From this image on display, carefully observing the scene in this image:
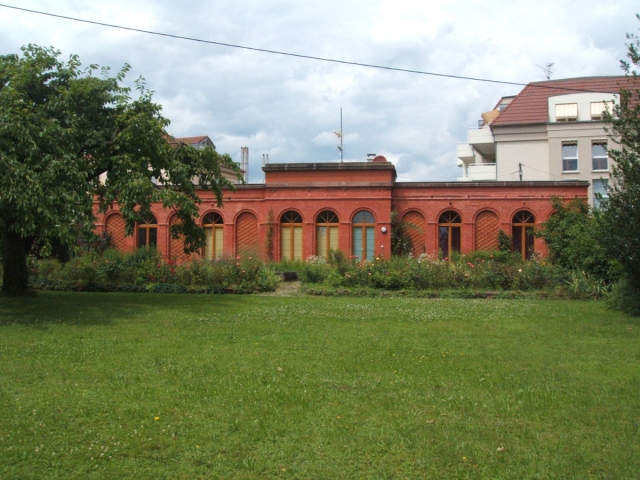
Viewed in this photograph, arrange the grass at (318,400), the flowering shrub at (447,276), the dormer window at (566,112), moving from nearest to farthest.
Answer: the grass at (318,400), the flowering shrub at (447,276), the dormer window at (566,112)

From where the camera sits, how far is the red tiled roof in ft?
131

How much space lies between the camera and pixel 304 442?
543 cm

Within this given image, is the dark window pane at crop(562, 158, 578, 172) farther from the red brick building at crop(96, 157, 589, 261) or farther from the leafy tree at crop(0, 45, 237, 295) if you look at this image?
the leafy tree at crop(0, 45, 237, 295)

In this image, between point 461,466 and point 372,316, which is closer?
point 461,466

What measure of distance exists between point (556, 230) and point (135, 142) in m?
15.3

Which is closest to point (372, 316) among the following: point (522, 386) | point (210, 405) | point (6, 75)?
point (522, 386)

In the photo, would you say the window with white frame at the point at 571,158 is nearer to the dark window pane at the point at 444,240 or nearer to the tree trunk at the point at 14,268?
the dark window pane at the point at 444,240

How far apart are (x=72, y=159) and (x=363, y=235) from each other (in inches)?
625

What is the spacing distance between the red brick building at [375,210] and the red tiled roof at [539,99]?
14.2 m

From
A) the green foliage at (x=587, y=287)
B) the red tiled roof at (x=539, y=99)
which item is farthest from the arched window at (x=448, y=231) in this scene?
the red tiled roof at (x=539, y=99)

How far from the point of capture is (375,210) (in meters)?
27.3

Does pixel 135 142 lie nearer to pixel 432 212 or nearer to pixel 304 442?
pixel 304 442

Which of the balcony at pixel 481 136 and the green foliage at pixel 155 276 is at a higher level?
the balcony at pixel 481 136

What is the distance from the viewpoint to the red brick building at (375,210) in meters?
27.3
